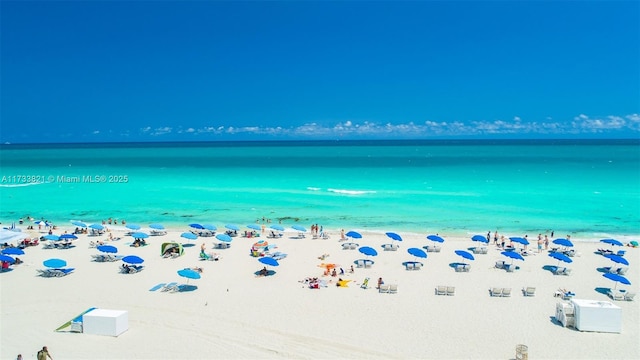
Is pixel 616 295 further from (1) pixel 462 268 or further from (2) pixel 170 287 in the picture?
(2) pixel 170 287

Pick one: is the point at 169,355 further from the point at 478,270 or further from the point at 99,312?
the point at 478,270

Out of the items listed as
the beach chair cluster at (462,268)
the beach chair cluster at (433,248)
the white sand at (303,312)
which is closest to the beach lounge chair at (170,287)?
the white sand at (303,312)

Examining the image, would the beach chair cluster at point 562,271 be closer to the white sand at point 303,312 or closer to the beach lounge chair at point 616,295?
the white sand at point 303,312

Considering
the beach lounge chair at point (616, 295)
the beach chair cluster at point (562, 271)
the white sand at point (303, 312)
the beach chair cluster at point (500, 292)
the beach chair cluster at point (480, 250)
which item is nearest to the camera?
the white sand at point (303, 312)

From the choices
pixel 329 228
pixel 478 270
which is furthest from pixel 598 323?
pixel 329 228

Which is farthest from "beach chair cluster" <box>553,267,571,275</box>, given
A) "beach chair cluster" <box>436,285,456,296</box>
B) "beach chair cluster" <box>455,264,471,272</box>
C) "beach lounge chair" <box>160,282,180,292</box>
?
"beach lounge chair" <box>160,282,180,292</box>

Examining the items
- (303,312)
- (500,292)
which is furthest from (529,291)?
(303,312)

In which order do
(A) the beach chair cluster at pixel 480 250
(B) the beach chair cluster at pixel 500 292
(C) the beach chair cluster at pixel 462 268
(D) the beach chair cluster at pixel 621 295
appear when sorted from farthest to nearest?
(A) the beach chair cluster at pixel 480 250
(C) the beach chair cluster at pixel 462 268
(B) the beach chair cluster at pixel 500 292
(D) the beach chair cluster at pixel 621 295

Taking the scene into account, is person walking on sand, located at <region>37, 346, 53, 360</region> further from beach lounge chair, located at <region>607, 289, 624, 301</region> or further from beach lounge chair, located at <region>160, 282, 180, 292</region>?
beach lounge chair, located at <region>607, 289, 624, 301</region>
